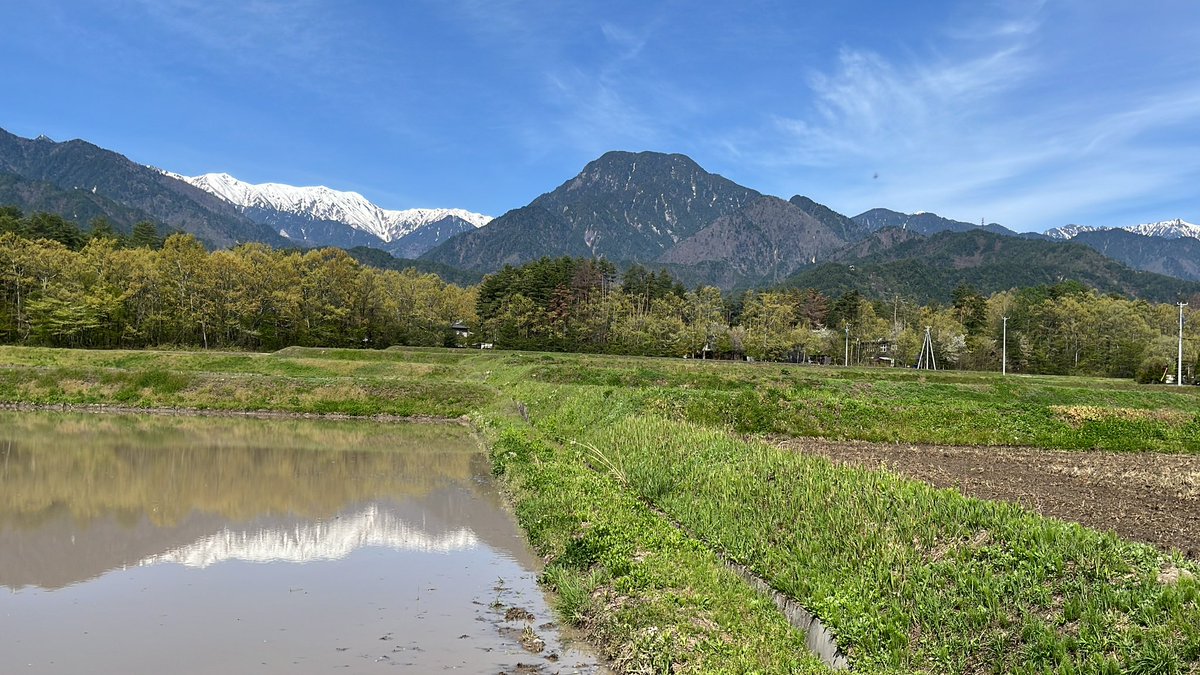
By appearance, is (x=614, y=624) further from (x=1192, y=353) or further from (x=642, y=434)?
(x=1192, y=353)

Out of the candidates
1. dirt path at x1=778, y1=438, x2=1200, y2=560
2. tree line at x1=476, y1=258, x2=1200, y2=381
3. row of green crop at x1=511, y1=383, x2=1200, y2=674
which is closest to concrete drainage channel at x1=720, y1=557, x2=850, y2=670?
row of green crop at x1=511, y1=383, x2=1200, y2=674

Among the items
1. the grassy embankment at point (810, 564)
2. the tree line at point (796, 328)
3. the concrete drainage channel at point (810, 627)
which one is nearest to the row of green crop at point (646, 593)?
the grassy embankment at point (810, 564)

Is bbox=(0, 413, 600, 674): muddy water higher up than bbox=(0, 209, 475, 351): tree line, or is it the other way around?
bbox=(0, 209, 475, 351): tree line

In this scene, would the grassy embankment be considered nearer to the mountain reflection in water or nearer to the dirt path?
the mountain reflection in water

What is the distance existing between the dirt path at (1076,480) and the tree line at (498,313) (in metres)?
58.6

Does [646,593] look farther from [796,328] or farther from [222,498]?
[796,328]

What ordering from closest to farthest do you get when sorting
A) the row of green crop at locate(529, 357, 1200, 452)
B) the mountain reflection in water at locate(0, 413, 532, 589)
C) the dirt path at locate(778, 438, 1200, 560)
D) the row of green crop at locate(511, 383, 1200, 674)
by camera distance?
the row of green crop at locate(511, 383, 1200, 674), the dirt path at locate(778, 438, 1200, 560), the mountain reflection in water at locate(0, 413, 532, 589), the row of green crop at locate(529, 357, 1200, 452)

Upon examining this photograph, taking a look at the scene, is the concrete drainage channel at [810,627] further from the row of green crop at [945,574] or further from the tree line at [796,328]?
the tree line at [796,328]

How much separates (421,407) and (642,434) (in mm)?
21773

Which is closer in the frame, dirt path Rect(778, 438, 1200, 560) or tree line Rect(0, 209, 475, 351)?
dirt path Rect(778, 438, 1200, 560)

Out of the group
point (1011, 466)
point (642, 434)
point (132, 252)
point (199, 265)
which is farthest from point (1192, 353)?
point (132, 252)

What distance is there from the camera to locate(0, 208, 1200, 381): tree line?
72.9 meters

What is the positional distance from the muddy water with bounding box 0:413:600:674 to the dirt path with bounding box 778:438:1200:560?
27.0ft

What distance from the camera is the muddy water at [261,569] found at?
826 centimetres
